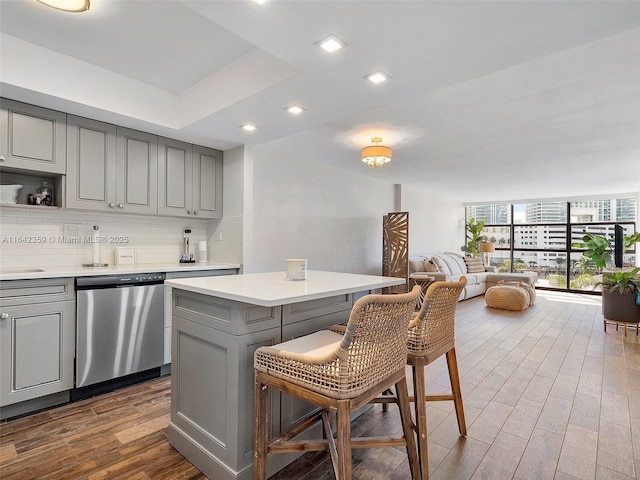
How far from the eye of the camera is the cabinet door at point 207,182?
12.0ft

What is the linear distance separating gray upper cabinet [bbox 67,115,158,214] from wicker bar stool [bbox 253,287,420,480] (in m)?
2.39

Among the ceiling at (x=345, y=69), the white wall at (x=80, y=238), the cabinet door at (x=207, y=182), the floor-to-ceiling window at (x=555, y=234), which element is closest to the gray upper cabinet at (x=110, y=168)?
the ceiling at (x=345, y=69)

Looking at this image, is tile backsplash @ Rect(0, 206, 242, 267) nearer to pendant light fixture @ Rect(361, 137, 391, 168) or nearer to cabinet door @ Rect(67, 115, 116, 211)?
cabinet door @ Rect(67, 115, 116, 211)

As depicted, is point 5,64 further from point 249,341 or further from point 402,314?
point 402,314

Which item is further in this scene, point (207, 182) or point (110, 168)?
point (207, 182)

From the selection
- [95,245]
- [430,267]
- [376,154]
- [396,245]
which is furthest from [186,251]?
[430,267]

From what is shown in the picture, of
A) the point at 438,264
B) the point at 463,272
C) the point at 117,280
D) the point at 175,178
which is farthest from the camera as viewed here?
the point at 463,272

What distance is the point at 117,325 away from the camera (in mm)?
2691

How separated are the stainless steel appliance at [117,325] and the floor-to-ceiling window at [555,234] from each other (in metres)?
9.04

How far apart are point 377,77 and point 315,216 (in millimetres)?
3107

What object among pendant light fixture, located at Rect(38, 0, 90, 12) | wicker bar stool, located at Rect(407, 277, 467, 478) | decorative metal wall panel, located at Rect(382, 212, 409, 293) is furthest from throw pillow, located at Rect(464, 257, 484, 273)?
pendant light fixture, located at Rect(38, 0, 90, 12)

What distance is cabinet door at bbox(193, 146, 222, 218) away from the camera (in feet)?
12.0

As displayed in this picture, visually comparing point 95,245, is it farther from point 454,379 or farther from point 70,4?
point 454,379

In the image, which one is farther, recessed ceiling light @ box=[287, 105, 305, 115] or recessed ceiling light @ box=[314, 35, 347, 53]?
recessed ceiling light @ box=[287, 105, 305, 115]
